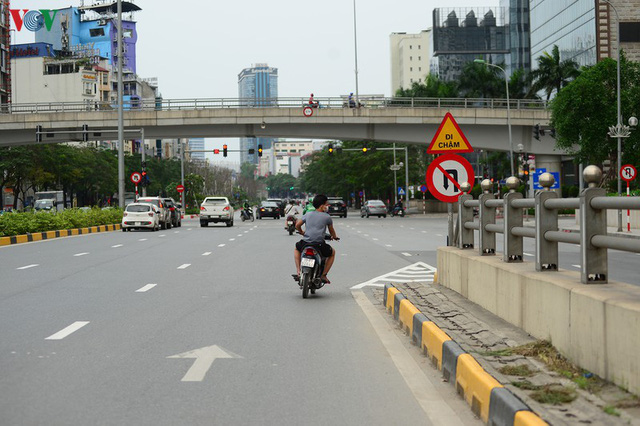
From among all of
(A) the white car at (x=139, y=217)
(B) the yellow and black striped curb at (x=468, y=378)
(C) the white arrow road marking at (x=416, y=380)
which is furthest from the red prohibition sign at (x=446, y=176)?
(A) the white car at (x=139, y=217)

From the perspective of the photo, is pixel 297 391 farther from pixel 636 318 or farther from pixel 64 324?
pixel 64 324

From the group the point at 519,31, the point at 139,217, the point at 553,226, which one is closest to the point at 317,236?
the point at 553,226

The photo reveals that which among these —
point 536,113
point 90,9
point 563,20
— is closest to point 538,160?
point 536,113

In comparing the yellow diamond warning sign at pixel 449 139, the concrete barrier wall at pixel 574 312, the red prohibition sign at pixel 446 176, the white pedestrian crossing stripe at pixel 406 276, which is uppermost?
the yellow diamond warning sign at pixel 449 139

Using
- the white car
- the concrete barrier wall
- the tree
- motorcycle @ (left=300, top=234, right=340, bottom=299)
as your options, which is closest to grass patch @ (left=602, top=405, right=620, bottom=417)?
the concrete barrier wall

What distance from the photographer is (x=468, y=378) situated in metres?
6.04

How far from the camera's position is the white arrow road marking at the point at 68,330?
8.73 meters

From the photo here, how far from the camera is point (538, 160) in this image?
186ft

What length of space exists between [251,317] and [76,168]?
74315 millimetres

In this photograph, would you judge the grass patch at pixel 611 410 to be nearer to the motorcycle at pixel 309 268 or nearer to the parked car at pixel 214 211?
the motorcycle at pixel 309 268

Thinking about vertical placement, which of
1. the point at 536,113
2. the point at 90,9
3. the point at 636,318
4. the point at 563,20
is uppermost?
the point at 90,9

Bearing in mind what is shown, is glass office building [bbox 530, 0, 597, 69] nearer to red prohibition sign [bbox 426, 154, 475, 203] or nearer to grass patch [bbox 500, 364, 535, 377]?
red prohibition sign [bbox 426, 154, 475, 203]

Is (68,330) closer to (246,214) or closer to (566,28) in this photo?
(246,214)

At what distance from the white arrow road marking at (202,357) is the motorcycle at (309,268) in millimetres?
4381
